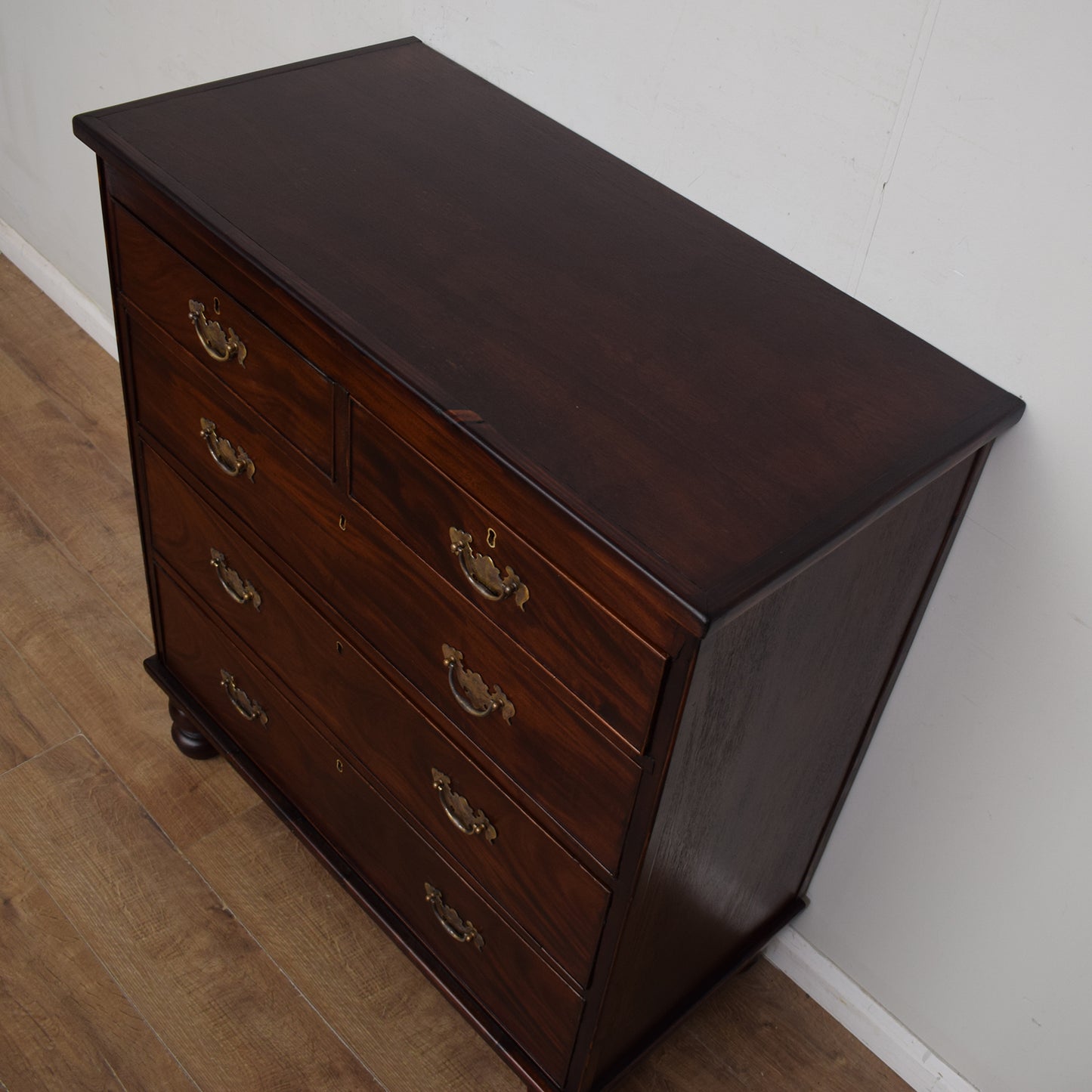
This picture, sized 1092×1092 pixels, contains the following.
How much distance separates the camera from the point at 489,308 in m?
1.16

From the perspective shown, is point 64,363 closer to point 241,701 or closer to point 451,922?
point 241,701

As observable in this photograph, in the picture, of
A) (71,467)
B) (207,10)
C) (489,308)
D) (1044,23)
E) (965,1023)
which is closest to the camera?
(1044,23)

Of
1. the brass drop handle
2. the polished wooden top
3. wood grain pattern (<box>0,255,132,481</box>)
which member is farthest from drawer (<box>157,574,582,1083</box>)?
wood grain pattern (<box>0,255,132,481</box>)

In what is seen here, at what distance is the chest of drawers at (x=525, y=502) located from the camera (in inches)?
40.8

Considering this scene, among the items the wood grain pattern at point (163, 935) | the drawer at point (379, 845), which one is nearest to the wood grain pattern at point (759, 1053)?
the drawer at point (379, 845)

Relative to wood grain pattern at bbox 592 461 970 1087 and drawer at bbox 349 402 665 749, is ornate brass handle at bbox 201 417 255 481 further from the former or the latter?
wood grain pattern at bbox 592 461 970 1087

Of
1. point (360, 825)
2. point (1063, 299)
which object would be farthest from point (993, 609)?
point (360, 825)

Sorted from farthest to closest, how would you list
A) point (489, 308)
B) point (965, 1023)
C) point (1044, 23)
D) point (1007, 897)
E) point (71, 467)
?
point (71, 467), point (965, 1023), point (1007, 897), point (489, 308), point (1044, 23)

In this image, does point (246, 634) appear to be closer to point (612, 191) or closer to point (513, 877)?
point (513, 877)

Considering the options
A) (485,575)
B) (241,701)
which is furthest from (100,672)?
(485,575)

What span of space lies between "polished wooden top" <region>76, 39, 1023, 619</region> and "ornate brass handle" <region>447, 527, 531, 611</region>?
13 cm

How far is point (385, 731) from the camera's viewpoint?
55.9 inches

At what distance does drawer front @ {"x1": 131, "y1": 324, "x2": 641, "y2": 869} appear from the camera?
1139mm

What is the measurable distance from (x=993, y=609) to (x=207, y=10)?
1456 millimetres
